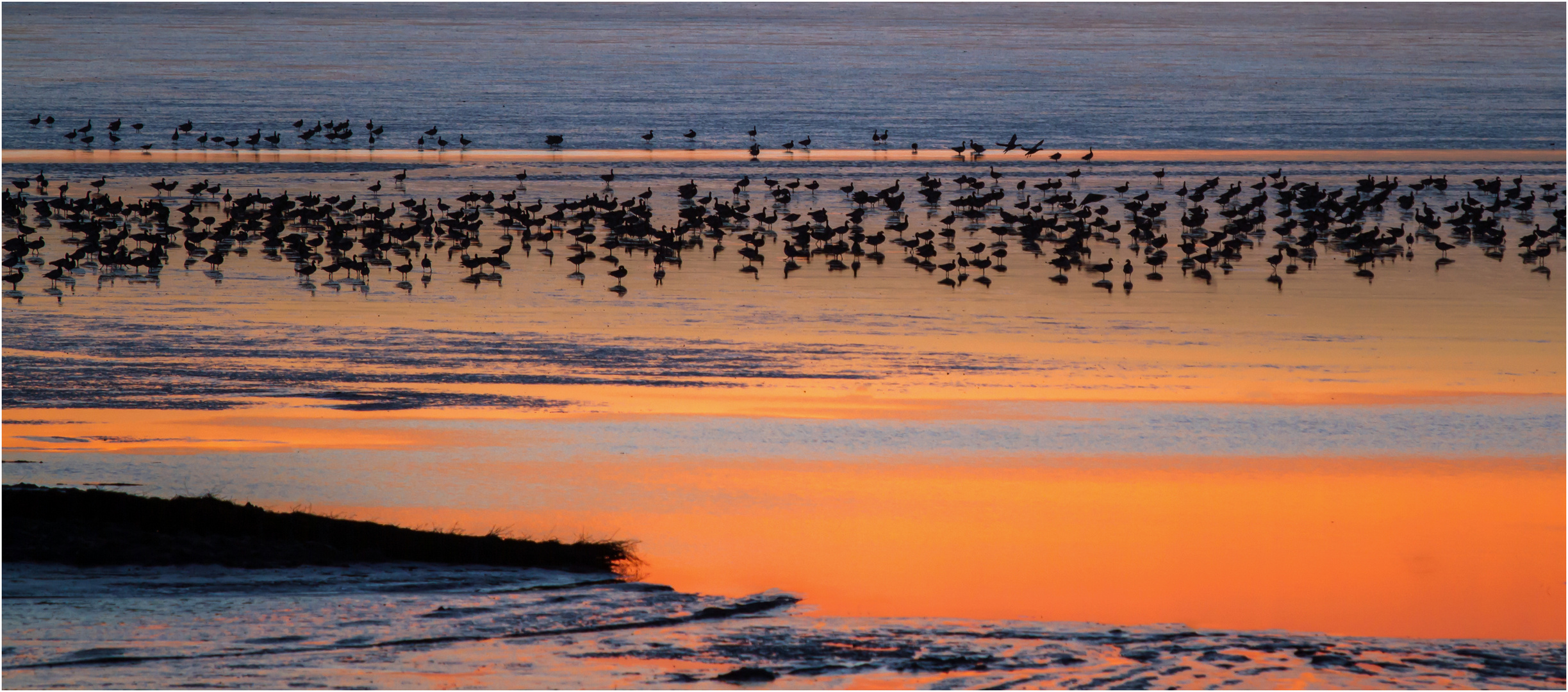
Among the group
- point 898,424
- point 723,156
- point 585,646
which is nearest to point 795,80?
point 723,156

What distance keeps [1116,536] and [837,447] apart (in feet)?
8.49

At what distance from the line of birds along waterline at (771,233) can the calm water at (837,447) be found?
0.22m

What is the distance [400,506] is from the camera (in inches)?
391

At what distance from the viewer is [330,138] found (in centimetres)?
4709

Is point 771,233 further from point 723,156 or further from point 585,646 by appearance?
point 585,646

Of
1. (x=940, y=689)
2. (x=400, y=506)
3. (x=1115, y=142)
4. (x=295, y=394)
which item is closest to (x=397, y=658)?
(x=940, y=689)

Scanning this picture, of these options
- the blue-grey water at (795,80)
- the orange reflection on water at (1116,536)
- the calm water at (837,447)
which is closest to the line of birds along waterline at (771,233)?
the calm water at (837,447)

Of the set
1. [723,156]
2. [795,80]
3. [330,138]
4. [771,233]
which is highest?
[795,80]

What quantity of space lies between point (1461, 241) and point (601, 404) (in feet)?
54.4

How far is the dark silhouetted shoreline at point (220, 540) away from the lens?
859cm

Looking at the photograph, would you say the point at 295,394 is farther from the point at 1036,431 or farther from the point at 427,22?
the point at 427,22

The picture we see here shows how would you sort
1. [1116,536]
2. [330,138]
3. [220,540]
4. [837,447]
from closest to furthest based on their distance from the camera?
1. [220,540]
2. [1116,536]
3. [837,447]
4. [330,138]

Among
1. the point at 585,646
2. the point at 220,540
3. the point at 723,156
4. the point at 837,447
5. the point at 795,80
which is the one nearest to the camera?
the point at 585,646

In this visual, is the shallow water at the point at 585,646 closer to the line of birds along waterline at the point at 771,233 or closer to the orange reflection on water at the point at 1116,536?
the orange reflection on water at the point at 1116,536
